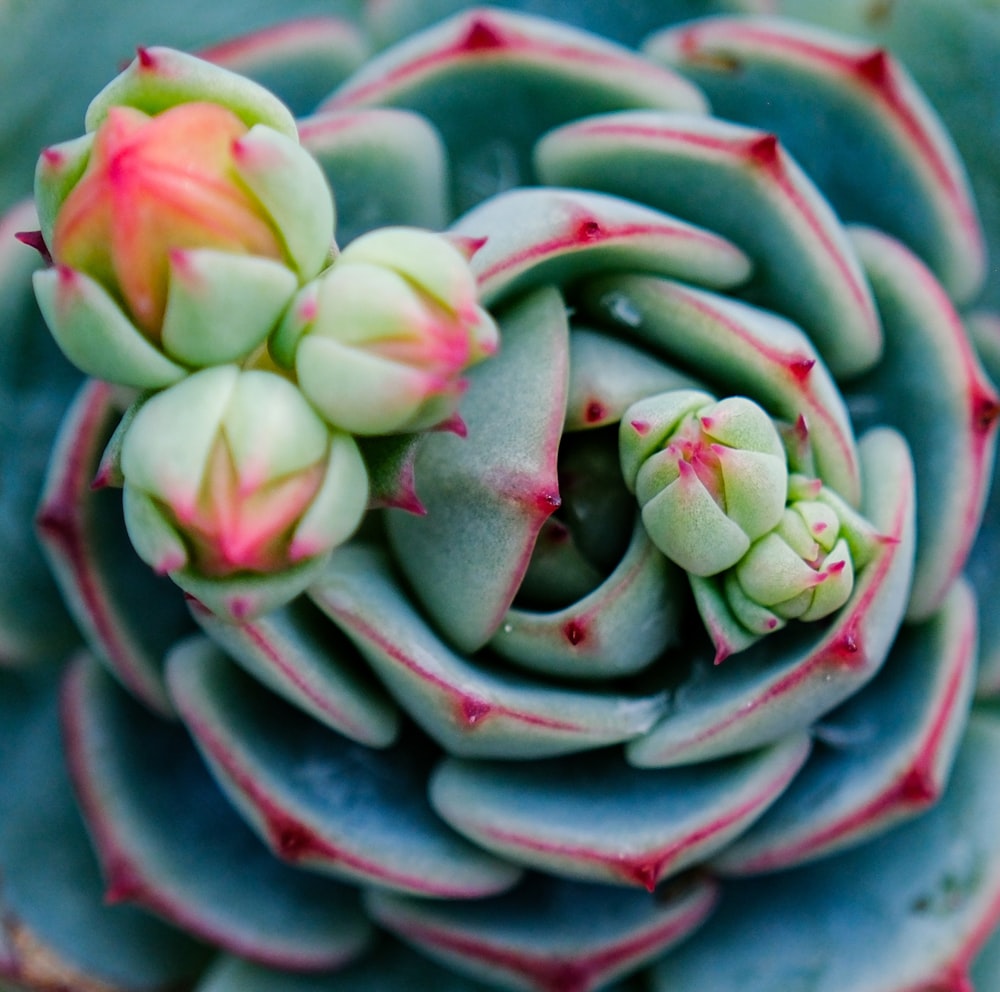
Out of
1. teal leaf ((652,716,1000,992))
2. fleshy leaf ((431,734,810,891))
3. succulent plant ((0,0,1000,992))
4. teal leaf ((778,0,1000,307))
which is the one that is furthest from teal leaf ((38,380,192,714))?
teal leaf ((778,0,1000,307))

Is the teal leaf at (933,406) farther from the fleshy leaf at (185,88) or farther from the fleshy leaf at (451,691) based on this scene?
the fleshy leaf at (185,88)

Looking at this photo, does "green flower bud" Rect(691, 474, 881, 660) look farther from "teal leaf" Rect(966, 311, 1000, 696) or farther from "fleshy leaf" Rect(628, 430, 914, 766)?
"teal leaf" Rect(966, 311, 1000, 696)

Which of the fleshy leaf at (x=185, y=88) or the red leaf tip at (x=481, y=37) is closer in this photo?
the fleshy leaf at (x=185, y=88)

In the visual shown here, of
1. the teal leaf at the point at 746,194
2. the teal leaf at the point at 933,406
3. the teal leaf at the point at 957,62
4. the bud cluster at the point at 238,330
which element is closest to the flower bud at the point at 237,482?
the bud cluster at the point at 238,330

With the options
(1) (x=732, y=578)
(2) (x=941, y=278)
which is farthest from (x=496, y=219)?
(2) (x=941, y=278)

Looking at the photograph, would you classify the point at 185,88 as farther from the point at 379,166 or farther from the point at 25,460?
the point at 25,460

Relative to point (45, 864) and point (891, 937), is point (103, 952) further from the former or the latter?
point (891, 937)
